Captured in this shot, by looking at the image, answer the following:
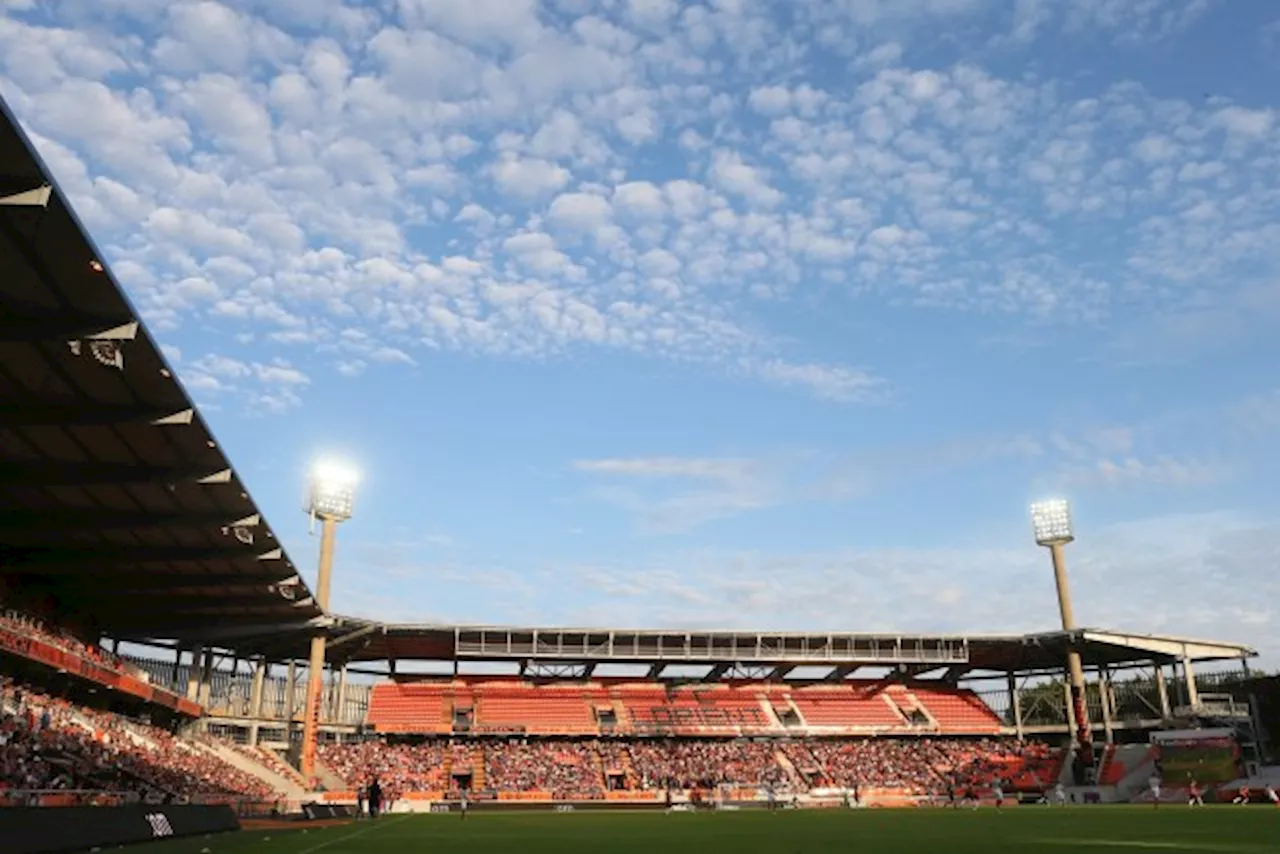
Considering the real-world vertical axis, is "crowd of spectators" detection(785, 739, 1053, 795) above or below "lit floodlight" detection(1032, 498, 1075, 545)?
below

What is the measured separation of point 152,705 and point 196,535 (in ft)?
65.5

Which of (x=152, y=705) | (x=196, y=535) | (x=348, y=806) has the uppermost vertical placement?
(x=196, y=535)

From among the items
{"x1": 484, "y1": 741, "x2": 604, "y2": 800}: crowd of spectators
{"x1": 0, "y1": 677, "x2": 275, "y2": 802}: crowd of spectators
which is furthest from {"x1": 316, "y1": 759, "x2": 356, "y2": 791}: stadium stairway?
{"x1": 0, "y1": 677, "x2": 275, "y2": 802}: crowd of spectators

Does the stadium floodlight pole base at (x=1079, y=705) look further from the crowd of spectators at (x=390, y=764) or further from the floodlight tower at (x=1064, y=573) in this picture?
the crowd of spectators at (x=390, y=764)

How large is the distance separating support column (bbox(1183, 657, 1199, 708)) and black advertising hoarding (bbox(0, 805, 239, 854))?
6308 cm

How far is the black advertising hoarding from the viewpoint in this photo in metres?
16.0

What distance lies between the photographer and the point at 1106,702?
70.4 metres

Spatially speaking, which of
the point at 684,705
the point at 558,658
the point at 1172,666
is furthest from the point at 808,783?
the point at 1172,666

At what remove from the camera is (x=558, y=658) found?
6750 cm

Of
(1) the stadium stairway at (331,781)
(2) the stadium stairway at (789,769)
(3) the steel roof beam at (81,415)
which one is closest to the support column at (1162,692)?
(2) the stadium stairway at (789,769)

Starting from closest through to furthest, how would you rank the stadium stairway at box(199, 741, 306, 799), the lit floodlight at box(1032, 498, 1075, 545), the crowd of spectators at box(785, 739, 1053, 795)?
the stadium stairway at box(199, 741, 306, 799), the crowd of spectators at box(785, 739, 1053, 795), the lit floodlight at box(1032, 498, 1075, 545)

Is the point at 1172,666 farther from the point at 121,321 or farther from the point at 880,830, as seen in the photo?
the point at 121,321

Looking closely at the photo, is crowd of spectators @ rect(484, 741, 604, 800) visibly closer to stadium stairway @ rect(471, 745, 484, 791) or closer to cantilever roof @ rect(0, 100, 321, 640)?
stadium stairway @ rect(471, 745, 484, 791)

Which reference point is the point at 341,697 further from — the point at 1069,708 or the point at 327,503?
the point at 1069,708
